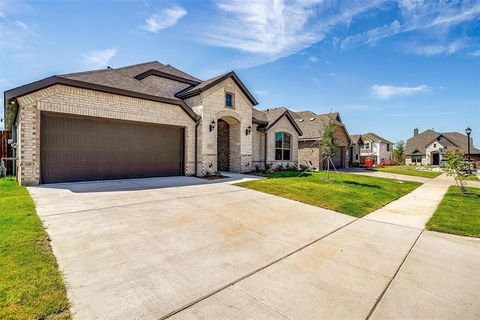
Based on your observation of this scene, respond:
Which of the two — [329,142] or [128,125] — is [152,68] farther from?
[329,142]

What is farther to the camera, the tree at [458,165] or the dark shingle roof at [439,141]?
the dark shingle roof at [439,141]

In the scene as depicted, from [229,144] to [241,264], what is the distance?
13.9 metres

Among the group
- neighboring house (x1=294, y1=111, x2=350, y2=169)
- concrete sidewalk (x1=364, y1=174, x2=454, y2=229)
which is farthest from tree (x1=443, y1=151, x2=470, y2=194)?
neighboring house (x1=294, y1=111, x2=350, y2=169)

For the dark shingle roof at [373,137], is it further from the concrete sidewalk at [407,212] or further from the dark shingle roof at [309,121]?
the concrete sidewalk at [407,212]

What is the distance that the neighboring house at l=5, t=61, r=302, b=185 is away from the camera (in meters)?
8.91

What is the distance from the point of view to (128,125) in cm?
1134

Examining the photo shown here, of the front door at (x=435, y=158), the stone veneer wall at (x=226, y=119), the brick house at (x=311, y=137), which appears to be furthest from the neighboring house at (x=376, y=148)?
the stone veneer wall at (x=226, y=119)

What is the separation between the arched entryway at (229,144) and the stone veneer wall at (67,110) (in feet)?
15.5

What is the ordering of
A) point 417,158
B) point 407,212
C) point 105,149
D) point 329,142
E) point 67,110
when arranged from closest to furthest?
point 407,212 < point 67,110 < point 105,149 < point 329,142 < point 417,158

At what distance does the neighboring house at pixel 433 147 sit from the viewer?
47875 millimetres

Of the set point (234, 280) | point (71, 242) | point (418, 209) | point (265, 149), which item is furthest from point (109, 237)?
point (265, 149)

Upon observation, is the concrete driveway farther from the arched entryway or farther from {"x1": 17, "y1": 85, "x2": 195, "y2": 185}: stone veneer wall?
the arched entryway

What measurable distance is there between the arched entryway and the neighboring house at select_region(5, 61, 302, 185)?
72 millimetres

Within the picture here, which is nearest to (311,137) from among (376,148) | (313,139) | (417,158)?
(313,139)
